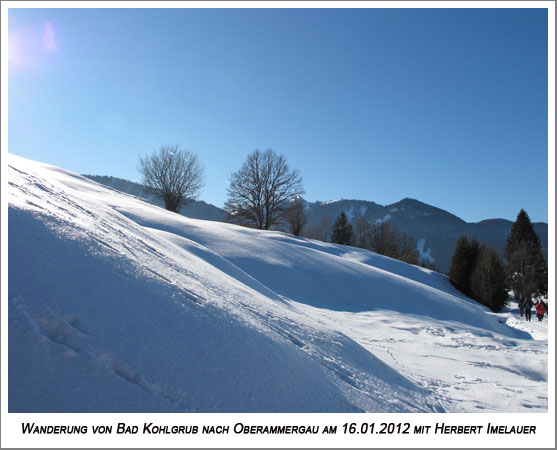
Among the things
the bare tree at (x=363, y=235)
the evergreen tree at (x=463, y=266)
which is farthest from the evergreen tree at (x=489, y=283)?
the bare tree at (x=363, y=235)

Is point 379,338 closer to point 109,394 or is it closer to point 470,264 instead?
point 109,394

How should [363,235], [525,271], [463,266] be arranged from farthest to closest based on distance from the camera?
[363,235]
[525,271]
[463,266]

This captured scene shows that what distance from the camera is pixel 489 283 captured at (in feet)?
76.6

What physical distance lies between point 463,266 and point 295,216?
64.2 ft

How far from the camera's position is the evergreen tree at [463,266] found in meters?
24.8

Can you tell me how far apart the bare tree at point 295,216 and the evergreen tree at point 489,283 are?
18985 mm

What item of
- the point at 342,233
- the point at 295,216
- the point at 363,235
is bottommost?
the point at 342,233

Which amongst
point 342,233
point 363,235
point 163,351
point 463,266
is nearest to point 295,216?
point 342,233

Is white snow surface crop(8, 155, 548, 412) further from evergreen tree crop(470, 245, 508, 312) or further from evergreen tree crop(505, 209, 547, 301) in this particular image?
evergreen tree crop(505, 209, 547, 301)

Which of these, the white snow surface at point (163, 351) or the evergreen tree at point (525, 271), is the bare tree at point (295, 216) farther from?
the white snow surface at point (163, 351)

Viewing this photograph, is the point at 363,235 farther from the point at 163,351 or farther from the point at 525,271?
the point at 163,351

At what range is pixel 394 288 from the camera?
12.5 metres

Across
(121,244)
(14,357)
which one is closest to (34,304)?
(14,357)

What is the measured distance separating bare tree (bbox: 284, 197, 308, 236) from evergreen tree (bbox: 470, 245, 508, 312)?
19.0 metres
